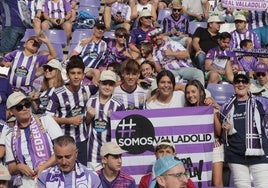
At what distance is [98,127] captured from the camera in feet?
21.4

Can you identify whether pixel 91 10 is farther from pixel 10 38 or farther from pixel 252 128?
pixel 252 128

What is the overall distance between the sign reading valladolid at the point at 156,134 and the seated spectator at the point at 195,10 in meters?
5.38

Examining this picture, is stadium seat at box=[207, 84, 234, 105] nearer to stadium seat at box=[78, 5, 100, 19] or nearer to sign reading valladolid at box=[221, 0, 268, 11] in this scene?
sign reading valladolid at box=[221, 0, 268, 11]

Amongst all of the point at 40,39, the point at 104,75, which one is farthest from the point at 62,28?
the point at 104,75

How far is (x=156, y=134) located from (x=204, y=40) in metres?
3.87

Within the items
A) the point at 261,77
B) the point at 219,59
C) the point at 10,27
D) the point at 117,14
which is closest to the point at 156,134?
the point at 261,77

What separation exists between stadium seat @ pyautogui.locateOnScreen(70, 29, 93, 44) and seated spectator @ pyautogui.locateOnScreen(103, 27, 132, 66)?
113cm

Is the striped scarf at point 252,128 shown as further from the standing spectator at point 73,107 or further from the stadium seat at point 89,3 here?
the stadium seat at point 89,3

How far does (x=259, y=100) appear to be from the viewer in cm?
649

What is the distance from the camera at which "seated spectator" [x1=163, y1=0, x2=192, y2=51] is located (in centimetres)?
1058

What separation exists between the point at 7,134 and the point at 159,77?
1.61 m

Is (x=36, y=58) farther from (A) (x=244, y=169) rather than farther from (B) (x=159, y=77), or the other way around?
(A) (x=244, y=169)

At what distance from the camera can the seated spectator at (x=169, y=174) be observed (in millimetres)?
4164

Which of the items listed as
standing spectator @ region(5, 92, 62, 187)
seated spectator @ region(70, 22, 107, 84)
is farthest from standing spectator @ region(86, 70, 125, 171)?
seated spectator @ region(70, 22, 107, 84)
